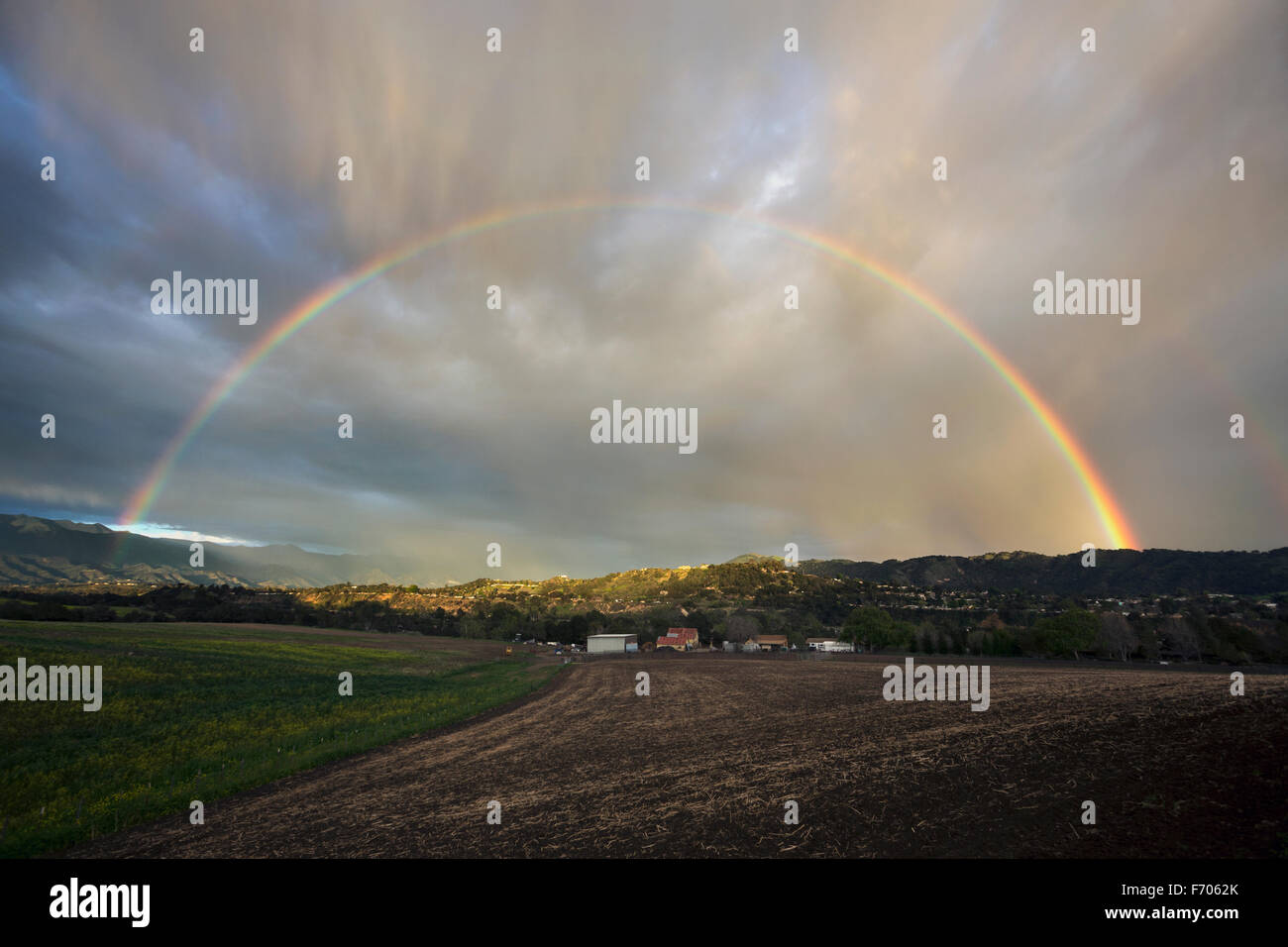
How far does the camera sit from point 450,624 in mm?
173625

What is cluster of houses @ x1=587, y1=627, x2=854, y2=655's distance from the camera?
134125 mm

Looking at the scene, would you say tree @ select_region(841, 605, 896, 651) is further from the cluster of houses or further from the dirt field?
the dirt field

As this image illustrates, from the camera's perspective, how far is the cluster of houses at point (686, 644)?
134125 millimetres

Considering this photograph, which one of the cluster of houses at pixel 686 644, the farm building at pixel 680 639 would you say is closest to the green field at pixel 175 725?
the cluster of houses at pixel 686 644

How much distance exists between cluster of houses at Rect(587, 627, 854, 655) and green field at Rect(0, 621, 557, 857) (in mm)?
72061

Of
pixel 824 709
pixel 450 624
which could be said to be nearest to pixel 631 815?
pixel 824 709

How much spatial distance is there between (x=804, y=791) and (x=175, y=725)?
3060cm

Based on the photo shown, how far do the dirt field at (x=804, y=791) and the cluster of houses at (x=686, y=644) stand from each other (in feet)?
349

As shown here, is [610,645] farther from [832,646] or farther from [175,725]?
[175,725]

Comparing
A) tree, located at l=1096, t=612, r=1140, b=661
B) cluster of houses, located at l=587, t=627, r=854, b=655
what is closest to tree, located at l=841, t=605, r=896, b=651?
cluster of houses, located at l=587, t=627, r=854, b=655

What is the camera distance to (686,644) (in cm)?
14912

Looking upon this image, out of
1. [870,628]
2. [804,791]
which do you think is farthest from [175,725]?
[870,628]

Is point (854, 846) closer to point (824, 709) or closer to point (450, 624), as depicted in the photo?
point (824, 709)

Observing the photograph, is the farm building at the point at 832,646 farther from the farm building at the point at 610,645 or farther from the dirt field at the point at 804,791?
the dirt field at the point at 804,791
